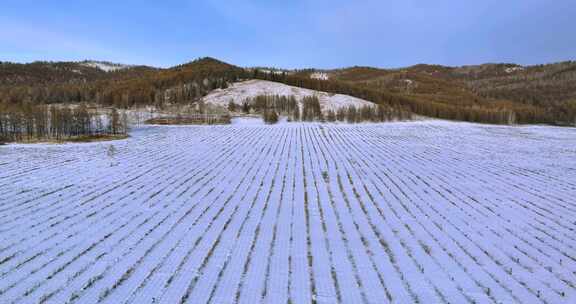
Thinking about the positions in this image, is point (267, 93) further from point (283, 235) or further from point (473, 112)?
point (283, 235)

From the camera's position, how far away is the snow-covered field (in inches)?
355

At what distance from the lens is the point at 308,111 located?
9519 cm

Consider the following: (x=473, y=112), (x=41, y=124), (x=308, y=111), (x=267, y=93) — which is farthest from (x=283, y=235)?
(x=473, y=112)

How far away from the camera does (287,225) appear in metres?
14.1

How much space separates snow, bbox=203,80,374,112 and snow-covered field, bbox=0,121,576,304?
269 feet

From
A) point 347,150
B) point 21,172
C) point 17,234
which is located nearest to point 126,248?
point 17,234

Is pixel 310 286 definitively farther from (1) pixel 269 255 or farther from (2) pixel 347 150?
(2) pixel 347 150

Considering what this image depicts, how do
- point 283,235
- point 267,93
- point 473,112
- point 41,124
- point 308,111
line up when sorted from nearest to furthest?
point 283,235
point 41,124
point 308,111
point 473,112
point 267,93

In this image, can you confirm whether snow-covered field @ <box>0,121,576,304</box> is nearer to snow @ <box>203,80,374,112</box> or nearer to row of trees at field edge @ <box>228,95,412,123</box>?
row of trees at field edge @ <box>228,95,412,123</box>

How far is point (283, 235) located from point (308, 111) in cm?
8397

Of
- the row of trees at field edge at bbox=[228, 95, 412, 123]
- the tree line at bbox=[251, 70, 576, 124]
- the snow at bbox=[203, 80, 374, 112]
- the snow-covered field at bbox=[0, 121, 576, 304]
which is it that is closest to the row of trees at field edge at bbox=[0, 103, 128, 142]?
the snow-covered field at bbox=[0, 121, 576, 304]

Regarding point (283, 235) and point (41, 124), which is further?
point (41, 124)

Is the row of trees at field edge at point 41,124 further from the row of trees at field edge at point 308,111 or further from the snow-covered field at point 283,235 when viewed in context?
the row of trees at field edge at point 308,111

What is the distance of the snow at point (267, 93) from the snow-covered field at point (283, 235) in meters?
82.1
